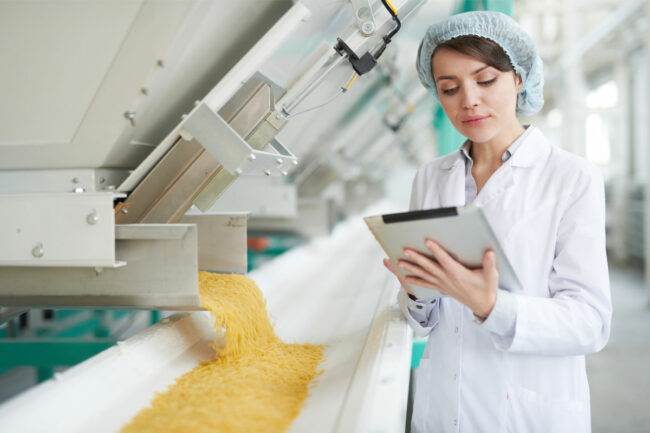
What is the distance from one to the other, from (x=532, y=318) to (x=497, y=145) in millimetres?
419

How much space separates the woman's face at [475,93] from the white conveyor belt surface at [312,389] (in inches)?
21.3

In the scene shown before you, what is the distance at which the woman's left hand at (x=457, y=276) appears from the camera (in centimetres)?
90

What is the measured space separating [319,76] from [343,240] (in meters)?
3.19

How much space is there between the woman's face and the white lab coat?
10cm

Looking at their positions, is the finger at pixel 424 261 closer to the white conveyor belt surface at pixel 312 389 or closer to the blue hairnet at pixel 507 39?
the white conveyor belt surface at pixel 312 389

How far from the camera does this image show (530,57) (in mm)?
1129

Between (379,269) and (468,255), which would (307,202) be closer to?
(379,269)

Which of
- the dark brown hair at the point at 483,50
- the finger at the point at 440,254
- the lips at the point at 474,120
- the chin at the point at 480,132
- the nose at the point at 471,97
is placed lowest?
the finger at the point at 440,254

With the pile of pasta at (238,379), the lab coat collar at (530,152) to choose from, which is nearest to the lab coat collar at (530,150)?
the lab coat collar at (530,152)

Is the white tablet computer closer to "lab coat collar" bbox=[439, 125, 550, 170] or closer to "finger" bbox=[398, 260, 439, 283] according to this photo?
"finger" bbox=[398, 260, 439, 283]

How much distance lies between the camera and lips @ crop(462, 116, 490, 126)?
1.08m

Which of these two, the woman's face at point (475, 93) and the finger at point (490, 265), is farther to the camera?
the woman's face at point (475, 93)

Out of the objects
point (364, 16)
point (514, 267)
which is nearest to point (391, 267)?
point (514, 267)

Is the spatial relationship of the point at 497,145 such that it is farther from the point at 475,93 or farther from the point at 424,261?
the point at 424,261
